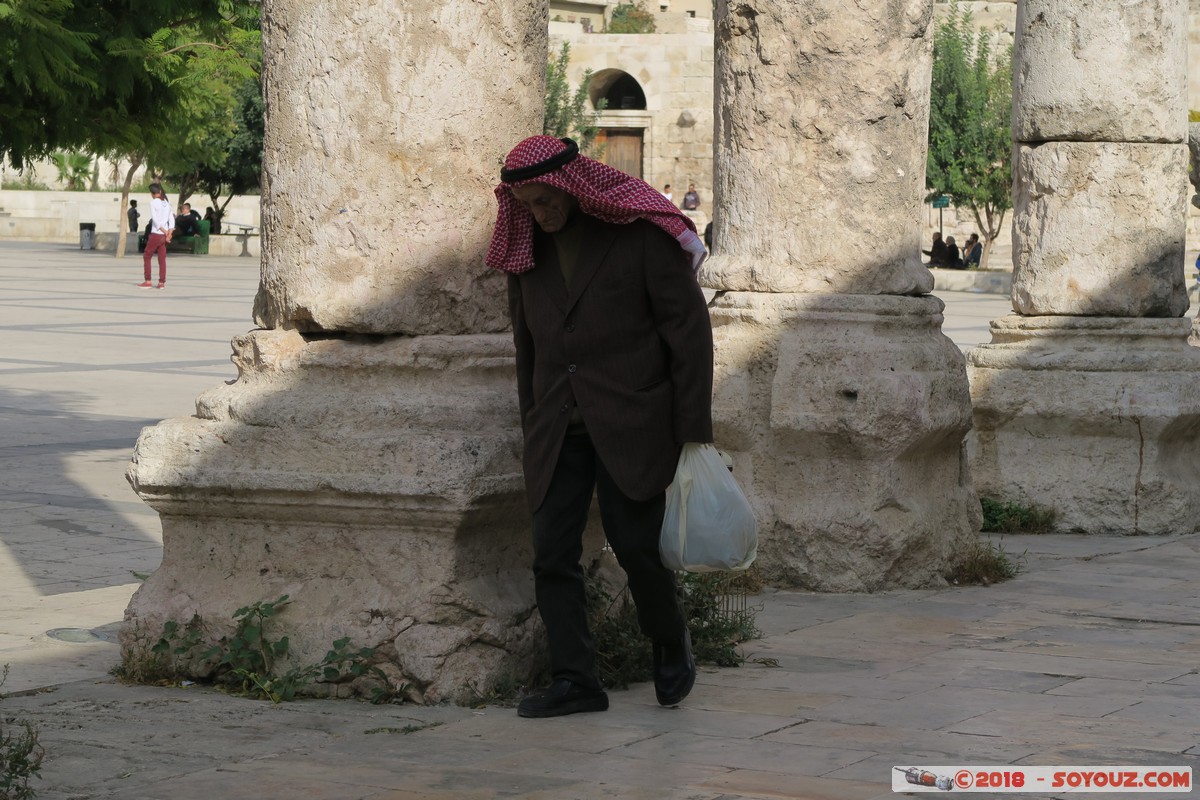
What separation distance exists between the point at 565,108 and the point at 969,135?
1139cm

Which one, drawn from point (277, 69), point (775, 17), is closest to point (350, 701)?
point (277, 69)

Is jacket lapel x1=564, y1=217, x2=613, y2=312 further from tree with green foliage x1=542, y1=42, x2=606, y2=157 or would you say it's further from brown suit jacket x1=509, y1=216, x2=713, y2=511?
tree with green foliage x1=542, y1=42, x2=606, y2=157

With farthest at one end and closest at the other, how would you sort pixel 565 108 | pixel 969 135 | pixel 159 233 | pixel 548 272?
pixel 565 108 → pixel 969 135 → pixel 159 233 → pixel 548 272

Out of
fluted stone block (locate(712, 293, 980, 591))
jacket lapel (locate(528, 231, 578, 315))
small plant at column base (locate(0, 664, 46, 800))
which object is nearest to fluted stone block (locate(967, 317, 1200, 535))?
fluted stone block (locate(712, 293, 980, 591))

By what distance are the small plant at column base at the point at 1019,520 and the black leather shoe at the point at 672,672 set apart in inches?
168

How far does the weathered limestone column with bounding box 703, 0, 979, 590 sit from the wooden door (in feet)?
130

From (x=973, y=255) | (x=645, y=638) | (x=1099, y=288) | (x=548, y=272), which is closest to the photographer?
(x=548, y=272)

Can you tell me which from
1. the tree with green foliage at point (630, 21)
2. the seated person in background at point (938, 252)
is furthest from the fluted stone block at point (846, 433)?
the tree with green foliage at point (630, 21)

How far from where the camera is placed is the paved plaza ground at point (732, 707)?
442 cm

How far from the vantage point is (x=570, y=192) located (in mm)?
5074

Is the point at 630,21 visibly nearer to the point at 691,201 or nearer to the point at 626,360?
the point at 691,201

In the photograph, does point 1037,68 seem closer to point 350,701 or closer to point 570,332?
point 570,332

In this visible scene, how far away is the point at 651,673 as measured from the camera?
5652 millimetres

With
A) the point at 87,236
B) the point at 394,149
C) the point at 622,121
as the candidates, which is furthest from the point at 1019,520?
the point at 622,121
